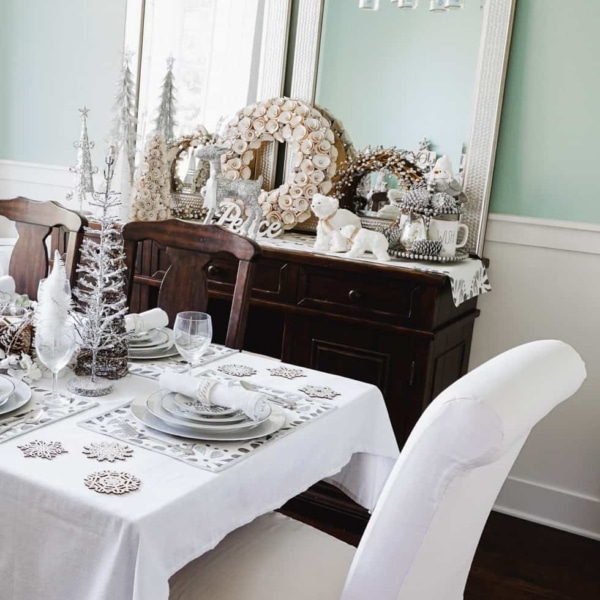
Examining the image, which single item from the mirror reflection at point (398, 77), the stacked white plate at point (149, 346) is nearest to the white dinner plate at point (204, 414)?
the stacked white plate at point (149, 346)

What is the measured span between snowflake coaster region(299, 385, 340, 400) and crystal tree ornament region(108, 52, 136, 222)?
1807 millimetres

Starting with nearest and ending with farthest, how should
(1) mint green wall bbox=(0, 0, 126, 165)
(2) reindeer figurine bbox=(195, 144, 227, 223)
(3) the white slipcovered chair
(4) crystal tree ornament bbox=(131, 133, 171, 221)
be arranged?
(3) the white slipcovered chair
(2) reindeer figurine bbox=(195, 144, 227, 223)
(4) crystal tree ornament bbox=(131, 133, 171, 221)
(1) mint green wall bbox=(0, 0, 126, 165)

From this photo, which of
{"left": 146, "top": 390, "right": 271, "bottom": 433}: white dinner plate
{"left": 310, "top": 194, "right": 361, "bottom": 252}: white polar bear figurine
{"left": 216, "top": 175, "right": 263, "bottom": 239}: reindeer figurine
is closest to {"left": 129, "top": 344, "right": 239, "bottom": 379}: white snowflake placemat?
{"left": 146, "top": 390, "right": 271, "bottom": 433}: white dinner plate

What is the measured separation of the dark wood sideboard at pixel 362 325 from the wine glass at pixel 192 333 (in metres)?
1.00

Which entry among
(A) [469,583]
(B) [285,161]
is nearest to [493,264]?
(B) [285,161]

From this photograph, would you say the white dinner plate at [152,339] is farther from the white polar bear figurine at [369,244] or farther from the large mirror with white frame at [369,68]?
the large mirror with white frame at [369,68]

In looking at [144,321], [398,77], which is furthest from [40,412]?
[398,77]

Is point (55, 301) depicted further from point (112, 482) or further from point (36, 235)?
point (36, 235)

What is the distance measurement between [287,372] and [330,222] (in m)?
1.01

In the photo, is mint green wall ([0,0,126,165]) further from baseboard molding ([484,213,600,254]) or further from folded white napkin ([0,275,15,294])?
baseboard molding ([484,213,600,254])

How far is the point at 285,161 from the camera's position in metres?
3.00

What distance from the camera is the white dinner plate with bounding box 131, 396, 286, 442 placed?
1349mm

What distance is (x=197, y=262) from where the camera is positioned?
215cm

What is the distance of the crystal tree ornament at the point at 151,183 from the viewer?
3.00 m
